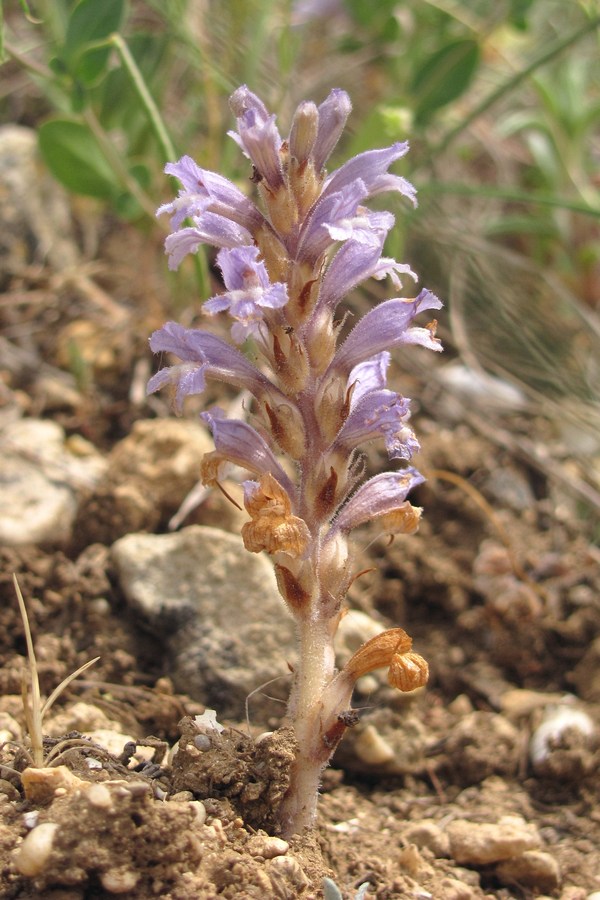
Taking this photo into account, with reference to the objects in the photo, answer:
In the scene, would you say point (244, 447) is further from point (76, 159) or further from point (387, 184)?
point (76, 159)

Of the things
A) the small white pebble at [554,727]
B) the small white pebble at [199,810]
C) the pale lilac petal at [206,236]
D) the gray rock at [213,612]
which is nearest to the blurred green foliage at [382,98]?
the pale lilac petal at [206,236]

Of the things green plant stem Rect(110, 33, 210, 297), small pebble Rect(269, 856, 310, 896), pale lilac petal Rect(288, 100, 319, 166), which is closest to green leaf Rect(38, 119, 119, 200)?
green plant stem Rect(110, 33, 210, 297)

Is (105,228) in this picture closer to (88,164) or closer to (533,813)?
(88,164)

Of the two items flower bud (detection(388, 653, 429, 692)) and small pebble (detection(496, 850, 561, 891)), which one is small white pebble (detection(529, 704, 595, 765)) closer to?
small pebble (detection(496, 850, 561, 891))

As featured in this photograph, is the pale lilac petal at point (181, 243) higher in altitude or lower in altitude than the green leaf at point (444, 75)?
lower

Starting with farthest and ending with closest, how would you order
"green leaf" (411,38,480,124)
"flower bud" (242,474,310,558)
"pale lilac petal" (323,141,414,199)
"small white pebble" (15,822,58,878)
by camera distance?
"green leaf" (411,38,480,124) → "pale lilac petal" (323,141,414,199) → "flower bud" (242,474,310,558) → "small white pebble" (15,822,58,878)

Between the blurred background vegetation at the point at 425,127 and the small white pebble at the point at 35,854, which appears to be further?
the blurred background vegetation at the point at 425,127

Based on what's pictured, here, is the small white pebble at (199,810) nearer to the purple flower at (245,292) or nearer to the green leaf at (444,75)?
the purple flower at (245,292)

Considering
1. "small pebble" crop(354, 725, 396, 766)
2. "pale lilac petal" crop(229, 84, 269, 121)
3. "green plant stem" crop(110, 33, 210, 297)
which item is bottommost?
"small pebble" crop(354, 725, 396, 766)
